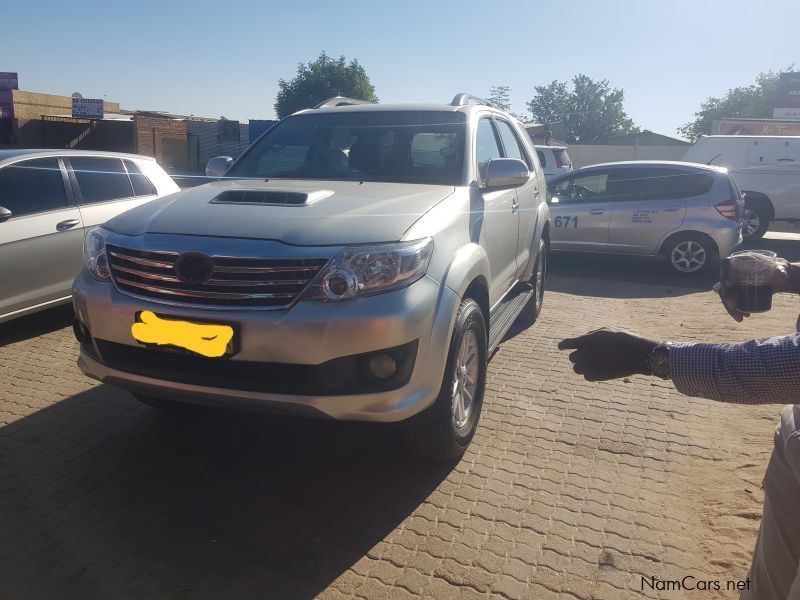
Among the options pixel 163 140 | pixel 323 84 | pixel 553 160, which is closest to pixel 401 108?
pixel 553 160

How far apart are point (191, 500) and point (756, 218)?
12.5m

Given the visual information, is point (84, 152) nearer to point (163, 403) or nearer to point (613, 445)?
point (163, 403)

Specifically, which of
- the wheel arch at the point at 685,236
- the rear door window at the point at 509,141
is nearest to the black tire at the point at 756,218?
the wheel arch at the point at 685,236

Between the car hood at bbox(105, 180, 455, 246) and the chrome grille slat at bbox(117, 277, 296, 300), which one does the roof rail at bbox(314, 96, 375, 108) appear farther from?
the chrome grille slat at bbox(117, 277, 296, 300)

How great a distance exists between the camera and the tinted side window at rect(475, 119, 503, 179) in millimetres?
4352

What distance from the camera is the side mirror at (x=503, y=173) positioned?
160 inches

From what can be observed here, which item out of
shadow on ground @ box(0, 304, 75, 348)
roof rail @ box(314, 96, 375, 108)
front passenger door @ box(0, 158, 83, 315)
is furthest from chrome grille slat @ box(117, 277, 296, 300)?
shadow on ground @ box(0, 304, 75, 348)

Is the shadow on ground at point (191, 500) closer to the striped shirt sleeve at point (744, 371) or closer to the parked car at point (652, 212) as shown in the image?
the striped shirt sleeve at point (744, 371)

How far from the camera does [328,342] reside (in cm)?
280

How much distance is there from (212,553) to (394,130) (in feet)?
9.40

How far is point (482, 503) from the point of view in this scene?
10.5 ft

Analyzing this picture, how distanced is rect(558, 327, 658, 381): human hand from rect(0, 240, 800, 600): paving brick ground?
4.53ft

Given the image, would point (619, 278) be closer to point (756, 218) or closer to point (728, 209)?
point (728, 209)

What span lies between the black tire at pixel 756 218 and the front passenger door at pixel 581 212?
4289 millimetres
